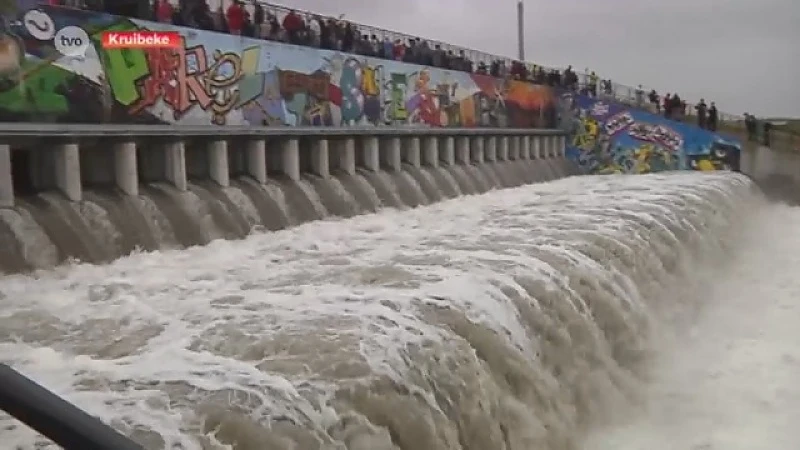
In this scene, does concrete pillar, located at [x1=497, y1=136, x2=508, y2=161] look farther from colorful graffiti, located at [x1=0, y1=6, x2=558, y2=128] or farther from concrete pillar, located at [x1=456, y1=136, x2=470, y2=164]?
concrete pillar, located at [x1=456, y1=136, x2=470, y2=164]

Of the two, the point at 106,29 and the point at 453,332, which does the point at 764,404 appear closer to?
the point at 453,332

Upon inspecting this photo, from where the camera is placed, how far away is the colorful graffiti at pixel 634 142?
3781 centimetres

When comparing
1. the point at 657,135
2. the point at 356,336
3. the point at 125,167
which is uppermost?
the point at 125,167

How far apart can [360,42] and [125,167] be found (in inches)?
489

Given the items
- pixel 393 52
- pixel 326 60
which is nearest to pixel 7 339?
pixel 326 60

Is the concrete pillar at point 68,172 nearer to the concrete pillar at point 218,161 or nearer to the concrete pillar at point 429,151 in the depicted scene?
the concrete pillar at point 218,161

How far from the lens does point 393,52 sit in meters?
27.9

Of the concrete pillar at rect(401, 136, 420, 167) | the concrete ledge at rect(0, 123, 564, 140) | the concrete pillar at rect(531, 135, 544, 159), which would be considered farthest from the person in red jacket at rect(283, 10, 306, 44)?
the concrete pillar at rect(531, 135, 544, 159)

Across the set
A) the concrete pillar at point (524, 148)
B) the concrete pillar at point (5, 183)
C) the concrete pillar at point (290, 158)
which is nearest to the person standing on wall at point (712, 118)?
the concrete pillar at point (524, 148)

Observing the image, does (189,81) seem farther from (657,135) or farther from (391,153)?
(657,135)

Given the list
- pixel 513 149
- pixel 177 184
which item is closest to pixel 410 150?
pixel 513 149

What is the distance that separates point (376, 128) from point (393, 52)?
170 inches

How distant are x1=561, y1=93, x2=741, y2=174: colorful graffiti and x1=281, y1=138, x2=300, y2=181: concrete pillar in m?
21.6

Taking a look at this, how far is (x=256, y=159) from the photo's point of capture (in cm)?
1850
